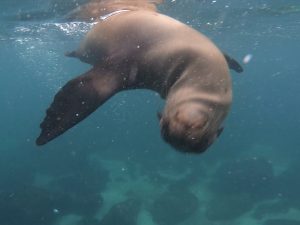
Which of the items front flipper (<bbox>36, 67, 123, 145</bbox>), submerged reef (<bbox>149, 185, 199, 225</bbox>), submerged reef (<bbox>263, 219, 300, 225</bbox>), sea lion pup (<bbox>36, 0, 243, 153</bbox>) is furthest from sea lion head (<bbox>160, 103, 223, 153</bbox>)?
submerged reef (<bbox>263, 219, 300, 225</bbox>)

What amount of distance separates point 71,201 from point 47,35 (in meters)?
13.4

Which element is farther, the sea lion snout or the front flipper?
the front flipper

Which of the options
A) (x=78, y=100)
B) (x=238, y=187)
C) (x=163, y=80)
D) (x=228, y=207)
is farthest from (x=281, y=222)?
(x=78, y=100)

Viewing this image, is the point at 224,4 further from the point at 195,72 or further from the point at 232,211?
the point at 195,72

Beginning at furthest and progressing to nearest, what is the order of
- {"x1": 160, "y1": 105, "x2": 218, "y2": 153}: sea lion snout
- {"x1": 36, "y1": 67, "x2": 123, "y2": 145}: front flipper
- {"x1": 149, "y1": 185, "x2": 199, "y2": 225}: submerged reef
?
{"x1": 149, "y1": 185, "x2": 199, "y2": 225}: submerged reef < {"x1": 36, "y1": 67, "x2": 123, "y2": 145}: front flipper < {"x1": 160, "y1": 105, "x2": 218, "y2": 153}: sea lion snout

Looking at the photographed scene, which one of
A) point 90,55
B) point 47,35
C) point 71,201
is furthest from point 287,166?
point 90,55

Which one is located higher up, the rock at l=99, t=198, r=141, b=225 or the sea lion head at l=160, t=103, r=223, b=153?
the sea lion head at l=160, t=103, r=223, b=153

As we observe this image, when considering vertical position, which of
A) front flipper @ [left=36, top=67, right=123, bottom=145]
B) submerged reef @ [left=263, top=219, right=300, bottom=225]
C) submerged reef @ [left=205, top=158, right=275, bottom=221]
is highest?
front flipper @ [left=36, top=67, right=123, bottom=145]

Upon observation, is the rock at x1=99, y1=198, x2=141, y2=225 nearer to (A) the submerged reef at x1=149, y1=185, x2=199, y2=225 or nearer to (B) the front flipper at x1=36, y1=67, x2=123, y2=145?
(A) the submerged reef at x1=149, y1=185, x2=199, y2=225

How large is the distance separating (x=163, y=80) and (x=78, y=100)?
718 mm

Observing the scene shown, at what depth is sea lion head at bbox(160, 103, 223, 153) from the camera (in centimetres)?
216

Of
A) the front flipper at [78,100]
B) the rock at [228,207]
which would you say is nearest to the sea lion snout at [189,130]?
the front flipper at [78,100]

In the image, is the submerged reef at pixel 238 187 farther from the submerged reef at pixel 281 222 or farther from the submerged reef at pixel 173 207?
the submerged reef at pixel 281 222

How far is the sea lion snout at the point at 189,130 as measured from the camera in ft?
7.08
